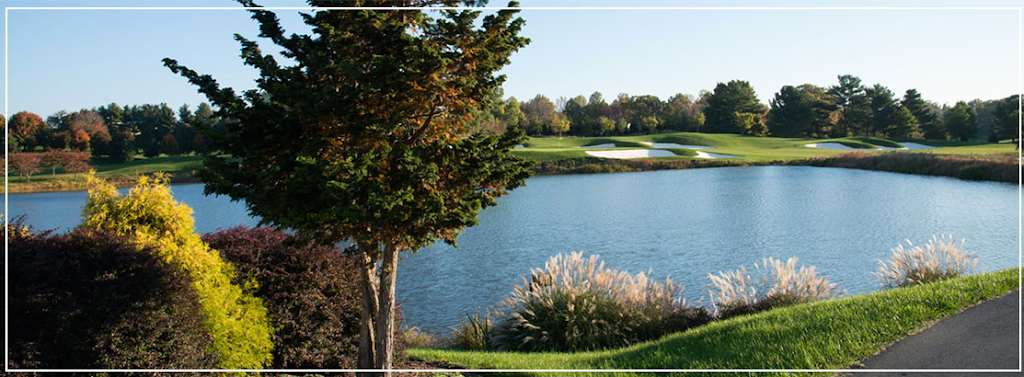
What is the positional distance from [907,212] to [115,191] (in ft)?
73.2

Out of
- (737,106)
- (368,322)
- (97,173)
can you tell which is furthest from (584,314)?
(737,106)

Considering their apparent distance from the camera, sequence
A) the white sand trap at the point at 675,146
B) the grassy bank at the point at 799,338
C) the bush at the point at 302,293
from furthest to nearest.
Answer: the white sand trap at the point at 675,146, the bush at the point at 302,293, the grassy bank at the point at 799,338

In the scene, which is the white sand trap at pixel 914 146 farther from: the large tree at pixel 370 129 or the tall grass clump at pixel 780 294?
the large tree at pixel 370 129

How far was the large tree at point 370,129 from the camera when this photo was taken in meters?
4.55

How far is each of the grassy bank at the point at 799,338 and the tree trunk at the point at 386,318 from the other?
4.58ft

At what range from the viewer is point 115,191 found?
6340mm

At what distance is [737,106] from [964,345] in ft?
175

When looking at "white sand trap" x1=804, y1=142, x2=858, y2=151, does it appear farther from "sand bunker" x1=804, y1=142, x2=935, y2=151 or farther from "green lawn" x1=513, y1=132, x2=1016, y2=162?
"green lawn" x1=513, y1=132, x2=1016, y2=162

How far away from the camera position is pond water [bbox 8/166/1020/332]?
13281mm

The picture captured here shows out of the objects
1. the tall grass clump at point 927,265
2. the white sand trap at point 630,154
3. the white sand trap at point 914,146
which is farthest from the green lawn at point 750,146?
the tall grass clump at point 927,265

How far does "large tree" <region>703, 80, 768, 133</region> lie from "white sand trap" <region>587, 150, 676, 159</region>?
762cm

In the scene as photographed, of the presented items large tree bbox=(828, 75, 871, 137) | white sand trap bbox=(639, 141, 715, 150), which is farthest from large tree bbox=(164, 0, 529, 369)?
white sand trap bbox=(639, 141, 715, 150)

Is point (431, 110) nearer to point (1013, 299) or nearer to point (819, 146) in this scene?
point (1013, 299)

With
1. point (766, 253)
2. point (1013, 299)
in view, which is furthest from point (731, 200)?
point (1013, 299)
